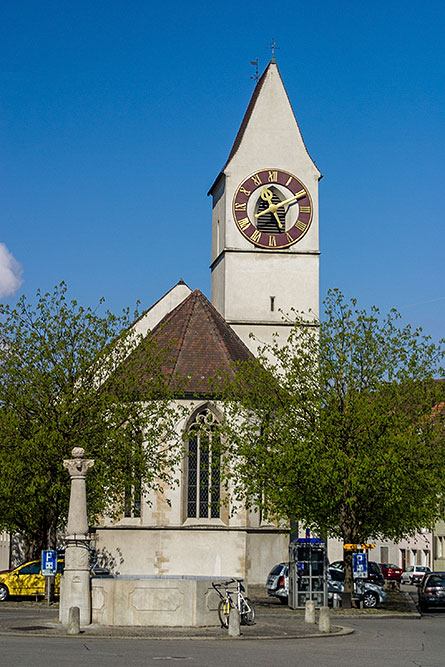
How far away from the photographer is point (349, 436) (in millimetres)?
29859

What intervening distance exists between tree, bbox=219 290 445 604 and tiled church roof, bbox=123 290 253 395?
17.1ft

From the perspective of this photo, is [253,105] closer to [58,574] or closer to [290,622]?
[58,574]

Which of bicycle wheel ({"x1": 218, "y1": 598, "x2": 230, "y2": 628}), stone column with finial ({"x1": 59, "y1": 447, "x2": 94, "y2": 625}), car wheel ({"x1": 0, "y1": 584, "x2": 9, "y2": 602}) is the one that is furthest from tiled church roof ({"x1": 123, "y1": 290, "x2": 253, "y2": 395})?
bicycle wheel ({"x1": 218, "y1": 598, "x2": 230, "y2": 628})

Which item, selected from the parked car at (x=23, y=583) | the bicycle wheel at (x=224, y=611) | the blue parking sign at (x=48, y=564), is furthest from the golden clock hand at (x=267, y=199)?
the bicycle wheel at (x=224, y=611)

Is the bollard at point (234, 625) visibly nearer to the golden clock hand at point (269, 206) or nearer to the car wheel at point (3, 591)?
the car wheel at point (3, 591)

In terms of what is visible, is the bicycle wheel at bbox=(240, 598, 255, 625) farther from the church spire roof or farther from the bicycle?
the church spire roof

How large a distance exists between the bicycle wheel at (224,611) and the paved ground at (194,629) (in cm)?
19

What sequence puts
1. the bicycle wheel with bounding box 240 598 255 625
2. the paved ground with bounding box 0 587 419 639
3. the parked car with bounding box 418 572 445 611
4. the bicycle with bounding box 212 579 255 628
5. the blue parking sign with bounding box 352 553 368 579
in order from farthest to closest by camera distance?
the parked car with bounding box 418 572 445 611 < the blue parking sign with bounding box 352 553 368 579 < the bicycle wheel with bounding box 240 598 255 625 < the bicycle with bounding box 212 579 255 628 < the paved ground with bounding box 0 587 419 639

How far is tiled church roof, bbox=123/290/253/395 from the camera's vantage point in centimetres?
3691

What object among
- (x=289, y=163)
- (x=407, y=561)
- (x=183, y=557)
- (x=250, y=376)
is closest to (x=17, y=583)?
(x=183, y=557)

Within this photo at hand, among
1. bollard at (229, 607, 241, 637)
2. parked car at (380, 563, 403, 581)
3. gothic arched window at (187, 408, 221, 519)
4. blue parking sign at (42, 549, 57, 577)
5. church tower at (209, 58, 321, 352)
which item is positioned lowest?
parked car at (380, 563, 403, 581)

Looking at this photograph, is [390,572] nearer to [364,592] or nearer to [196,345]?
[196,345]

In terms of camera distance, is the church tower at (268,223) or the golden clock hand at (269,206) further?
the golden clock hand at (269,206)

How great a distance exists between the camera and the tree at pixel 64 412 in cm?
2984
